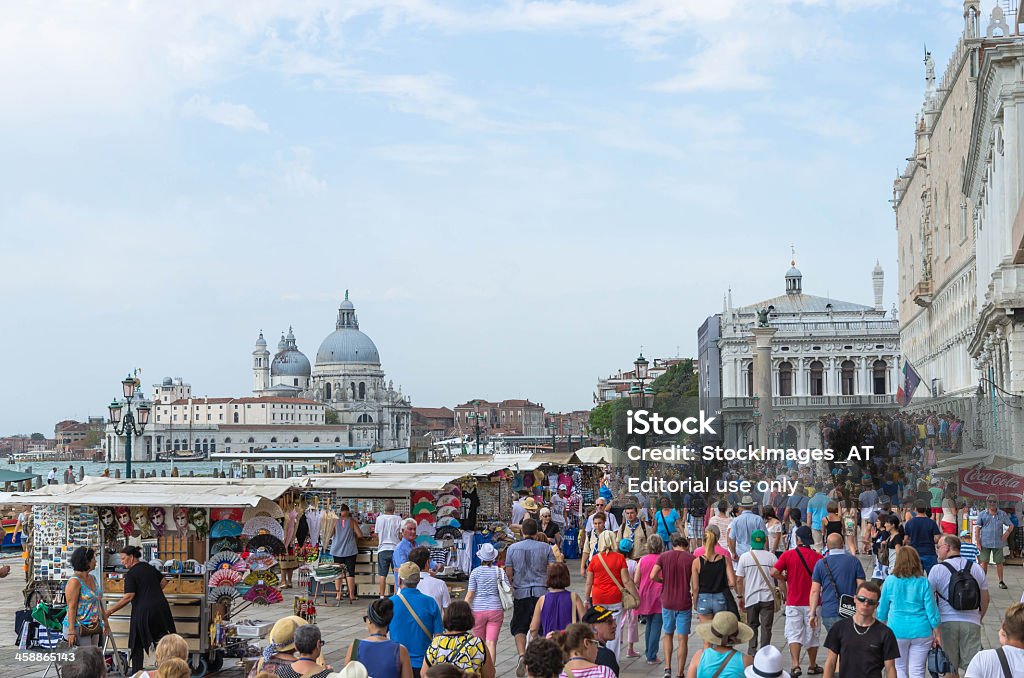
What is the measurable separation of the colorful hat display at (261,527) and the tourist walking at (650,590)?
337cm

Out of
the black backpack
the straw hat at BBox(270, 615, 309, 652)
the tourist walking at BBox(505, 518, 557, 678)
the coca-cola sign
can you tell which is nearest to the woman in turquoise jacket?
the black backpack

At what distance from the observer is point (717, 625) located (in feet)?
20.8

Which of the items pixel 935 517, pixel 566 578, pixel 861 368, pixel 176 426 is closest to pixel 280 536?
pixel 566 578

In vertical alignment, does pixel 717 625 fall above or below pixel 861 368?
below

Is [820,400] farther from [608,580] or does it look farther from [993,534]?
[608,580]

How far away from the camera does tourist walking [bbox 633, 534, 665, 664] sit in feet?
34.5

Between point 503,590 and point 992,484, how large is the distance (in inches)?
405

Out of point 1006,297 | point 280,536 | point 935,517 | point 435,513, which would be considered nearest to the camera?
point 280,536

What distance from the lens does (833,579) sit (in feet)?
31.3

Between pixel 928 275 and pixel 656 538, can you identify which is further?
pixel 928 275

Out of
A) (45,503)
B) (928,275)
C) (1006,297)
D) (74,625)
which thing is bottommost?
(74,625)

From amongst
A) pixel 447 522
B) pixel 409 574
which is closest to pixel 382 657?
pixel 409 574

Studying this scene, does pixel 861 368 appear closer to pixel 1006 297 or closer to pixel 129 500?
pixel 1006 297

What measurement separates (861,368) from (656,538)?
80409 mm
